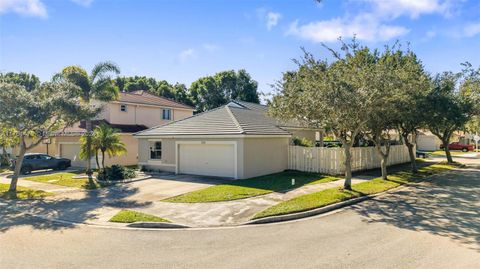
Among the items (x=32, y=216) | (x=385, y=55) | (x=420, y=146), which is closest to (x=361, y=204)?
(x=385, y=55)

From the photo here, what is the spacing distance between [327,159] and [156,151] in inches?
451

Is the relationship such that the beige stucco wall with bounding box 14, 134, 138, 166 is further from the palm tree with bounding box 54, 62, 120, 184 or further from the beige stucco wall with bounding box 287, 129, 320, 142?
the beige stucco wall with bounding box 287, 129, 320, 142

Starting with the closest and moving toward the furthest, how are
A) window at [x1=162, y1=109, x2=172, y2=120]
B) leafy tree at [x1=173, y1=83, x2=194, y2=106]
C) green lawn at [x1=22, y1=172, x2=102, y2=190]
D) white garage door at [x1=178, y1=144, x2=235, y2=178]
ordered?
green lawn at [x1=22, y1=172, x2=102, y2=190] < white garage door at [x1=178, y1=144, x2=235, y2=178] < window at [x1=162, y1=109, x2=172, y2=120] < leafy tree at [x1=173, y1=83, x2=194, y2=106]

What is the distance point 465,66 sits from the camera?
2439 centimetres

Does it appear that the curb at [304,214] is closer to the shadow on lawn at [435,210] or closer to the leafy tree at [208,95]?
the shadow on lawn at [435,210]

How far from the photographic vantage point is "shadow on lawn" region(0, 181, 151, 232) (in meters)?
10.4

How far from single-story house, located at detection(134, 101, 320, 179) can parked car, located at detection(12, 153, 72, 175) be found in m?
7.20

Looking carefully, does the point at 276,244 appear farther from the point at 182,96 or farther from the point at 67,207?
the point at 182,96

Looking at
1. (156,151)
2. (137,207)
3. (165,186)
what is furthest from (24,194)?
(156,151)

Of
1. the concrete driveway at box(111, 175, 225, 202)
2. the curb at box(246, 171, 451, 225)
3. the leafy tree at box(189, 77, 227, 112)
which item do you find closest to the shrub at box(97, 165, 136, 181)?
the concrete driveway at box(111, 175, 225, 202)

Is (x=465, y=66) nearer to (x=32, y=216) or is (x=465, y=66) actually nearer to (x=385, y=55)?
(x=385, y=55)

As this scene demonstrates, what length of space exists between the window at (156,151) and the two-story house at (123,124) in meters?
3.66

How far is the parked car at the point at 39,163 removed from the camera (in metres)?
23.8

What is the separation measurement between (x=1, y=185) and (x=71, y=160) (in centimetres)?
993
